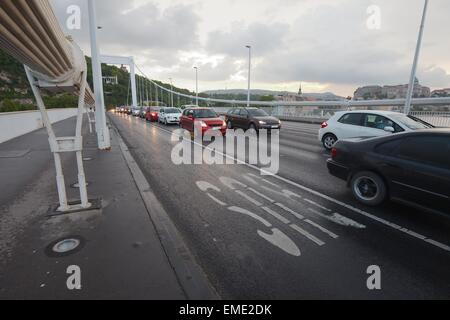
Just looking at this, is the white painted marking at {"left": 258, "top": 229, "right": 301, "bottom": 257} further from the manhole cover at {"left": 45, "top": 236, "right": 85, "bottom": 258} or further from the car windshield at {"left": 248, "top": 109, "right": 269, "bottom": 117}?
the car windshield at {"left": 248, "top": 109, "right": 269, "bottom": 117}

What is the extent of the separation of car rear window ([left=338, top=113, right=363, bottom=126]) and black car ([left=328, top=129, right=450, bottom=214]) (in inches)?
169

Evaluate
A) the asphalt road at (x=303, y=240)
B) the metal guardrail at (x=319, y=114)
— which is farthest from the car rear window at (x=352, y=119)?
the metal guardrail at (x=319, y=114)

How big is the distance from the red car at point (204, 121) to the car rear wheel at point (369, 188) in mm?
9179

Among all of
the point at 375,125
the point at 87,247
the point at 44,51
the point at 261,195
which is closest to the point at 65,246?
the point at 87,247

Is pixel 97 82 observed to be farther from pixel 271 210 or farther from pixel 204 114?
pixel 271 210

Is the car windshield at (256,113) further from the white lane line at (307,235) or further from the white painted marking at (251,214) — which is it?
the white lane line at (307,235)

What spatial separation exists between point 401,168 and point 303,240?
6.91ft

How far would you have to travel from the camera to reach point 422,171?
375 cm

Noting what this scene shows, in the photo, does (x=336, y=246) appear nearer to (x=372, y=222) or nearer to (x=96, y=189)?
(x=372, y=222)

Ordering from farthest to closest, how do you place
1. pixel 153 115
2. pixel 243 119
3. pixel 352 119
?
pixel 153 115
pixel 243 119
pixel 352 119
